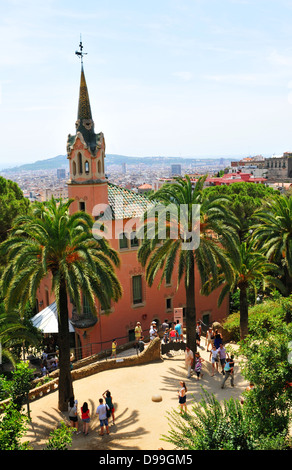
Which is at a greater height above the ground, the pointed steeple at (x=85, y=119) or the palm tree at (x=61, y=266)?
the pointed steeple at (x=85, y=119)

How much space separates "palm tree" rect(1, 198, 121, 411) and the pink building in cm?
764

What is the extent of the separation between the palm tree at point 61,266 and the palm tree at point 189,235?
9.09ft

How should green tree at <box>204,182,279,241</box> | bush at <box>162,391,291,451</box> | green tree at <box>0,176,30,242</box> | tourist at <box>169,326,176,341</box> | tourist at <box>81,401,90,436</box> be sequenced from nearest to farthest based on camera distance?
1. bush at <box>162,391,291,451</box>
2. tourist at <box>81,401,90,436</box>
3. tourist at <box>169,326,176,341</box>
4. green tree at <box>0,176,30,242</box>
5. green tree at <box>204,182,279,241</box>

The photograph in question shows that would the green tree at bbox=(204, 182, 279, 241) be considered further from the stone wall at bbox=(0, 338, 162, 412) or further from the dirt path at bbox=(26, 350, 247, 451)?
the dirt path at bbox=(26, 350, 247, 451)

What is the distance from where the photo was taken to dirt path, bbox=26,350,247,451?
13070mm

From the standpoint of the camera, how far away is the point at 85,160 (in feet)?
79.0

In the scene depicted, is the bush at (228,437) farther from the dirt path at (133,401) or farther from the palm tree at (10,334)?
the palm tree at (10,334)

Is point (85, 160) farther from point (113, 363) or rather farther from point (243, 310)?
point (243, 310)

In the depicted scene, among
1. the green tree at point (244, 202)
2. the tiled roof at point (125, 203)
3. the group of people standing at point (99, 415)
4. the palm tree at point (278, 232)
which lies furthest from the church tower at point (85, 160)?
the green tree at point (244, 202)

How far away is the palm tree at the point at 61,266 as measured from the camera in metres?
14.5

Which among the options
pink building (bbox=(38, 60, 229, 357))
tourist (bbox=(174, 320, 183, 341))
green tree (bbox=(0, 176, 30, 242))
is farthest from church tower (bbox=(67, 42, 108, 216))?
tourist (bbox=(174, 320, 183, 341))
